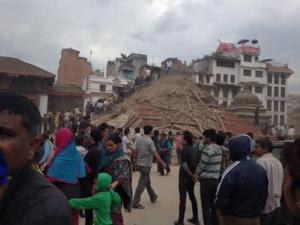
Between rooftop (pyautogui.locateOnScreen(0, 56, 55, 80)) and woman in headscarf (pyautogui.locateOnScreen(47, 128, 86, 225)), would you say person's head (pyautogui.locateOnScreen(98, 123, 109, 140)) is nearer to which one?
woman in headscarf (pyautogui.locateOnScreen(47, 128, 86, 225))

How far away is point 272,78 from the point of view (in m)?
70.6

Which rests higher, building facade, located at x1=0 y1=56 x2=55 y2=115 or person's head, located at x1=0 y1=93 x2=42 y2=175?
building facade, located at x1=0 y1=56 x2=55 y2=115

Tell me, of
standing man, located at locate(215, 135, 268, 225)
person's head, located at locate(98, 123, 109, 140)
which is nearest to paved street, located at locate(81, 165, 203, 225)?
person's head, located at locate(98, 123, 109, 140)

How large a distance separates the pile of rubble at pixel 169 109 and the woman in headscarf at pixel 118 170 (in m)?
22.5

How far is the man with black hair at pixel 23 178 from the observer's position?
1607 mm

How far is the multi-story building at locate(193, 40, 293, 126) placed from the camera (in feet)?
212

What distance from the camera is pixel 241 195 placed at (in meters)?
4.35

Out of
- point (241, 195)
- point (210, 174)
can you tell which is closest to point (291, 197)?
point (241, 195)

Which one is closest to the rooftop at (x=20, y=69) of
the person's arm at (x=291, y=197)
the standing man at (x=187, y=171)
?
the standing man at (x=187, y=171)

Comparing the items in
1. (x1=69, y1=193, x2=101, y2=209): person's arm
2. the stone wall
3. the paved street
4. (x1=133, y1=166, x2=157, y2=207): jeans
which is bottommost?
the paved street

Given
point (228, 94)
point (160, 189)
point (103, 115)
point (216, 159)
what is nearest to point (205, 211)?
point (216, 159)

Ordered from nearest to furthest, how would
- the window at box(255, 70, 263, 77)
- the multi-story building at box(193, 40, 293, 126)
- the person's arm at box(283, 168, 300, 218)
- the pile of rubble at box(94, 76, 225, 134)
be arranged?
the person's arm at box(283, 168, 300, 218)
the pile of rubble at box(94, 76, 225, 134)
the multi-story building at box(193, 40, 293, 126)
the window at box(255, 70, 263, 77)

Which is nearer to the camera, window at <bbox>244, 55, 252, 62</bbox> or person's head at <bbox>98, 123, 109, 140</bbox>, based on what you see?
person's head at <bbox>98, 123, 109, 140</bbox>

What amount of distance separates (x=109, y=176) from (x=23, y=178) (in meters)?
3.17
